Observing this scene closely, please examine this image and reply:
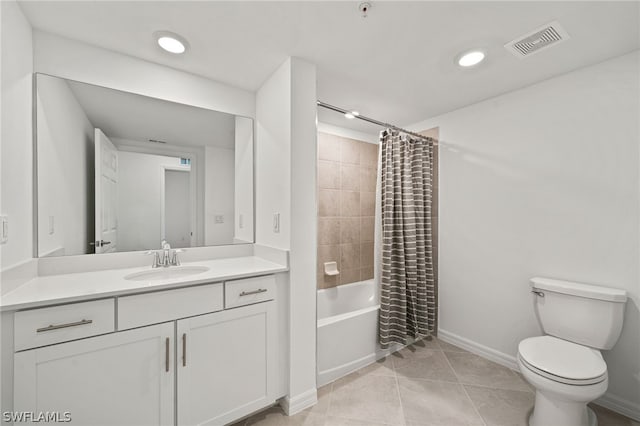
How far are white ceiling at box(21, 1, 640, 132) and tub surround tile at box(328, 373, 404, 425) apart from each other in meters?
2.29

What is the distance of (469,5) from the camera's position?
49.8 inches

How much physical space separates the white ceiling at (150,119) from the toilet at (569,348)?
8.27 feet

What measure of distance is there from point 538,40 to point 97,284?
275 centimetres

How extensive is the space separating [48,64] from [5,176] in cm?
77

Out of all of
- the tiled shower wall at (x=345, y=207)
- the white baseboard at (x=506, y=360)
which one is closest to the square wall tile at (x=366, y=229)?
the tiled shower wall at (x=345, y=207)

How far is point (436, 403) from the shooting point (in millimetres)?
1733

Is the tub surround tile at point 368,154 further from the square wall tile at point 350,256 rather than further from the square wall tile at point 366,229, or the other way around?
the square wall tile at point 350,256

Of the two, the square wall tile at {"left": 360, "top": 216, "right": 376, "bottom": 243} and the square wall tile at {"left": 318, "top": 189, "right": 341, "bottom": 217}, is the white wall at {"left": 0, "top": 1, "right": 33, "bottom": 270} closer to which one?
the square wall tile at {"left": 318, "top": 189, "right": 341, "bottom": 217}

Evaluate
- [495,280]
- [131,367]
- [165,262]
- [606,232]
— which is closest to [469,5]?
[606,232]

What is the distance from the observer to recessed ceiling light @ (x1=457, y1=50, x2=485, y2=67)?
1.62 m

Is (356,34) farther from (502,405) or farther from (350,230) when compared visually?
(502,405)

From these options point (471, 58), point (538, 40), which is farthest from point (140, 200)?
point (538, 40)

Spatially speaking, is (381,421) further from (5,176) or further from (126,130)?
(126,130)

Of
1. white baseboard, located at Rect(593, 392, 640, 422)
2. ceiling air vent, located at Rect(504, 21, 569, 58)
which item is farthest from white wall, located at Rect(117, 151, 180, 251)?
white baseboard, located at Rect(593, 392, 640, 422)
